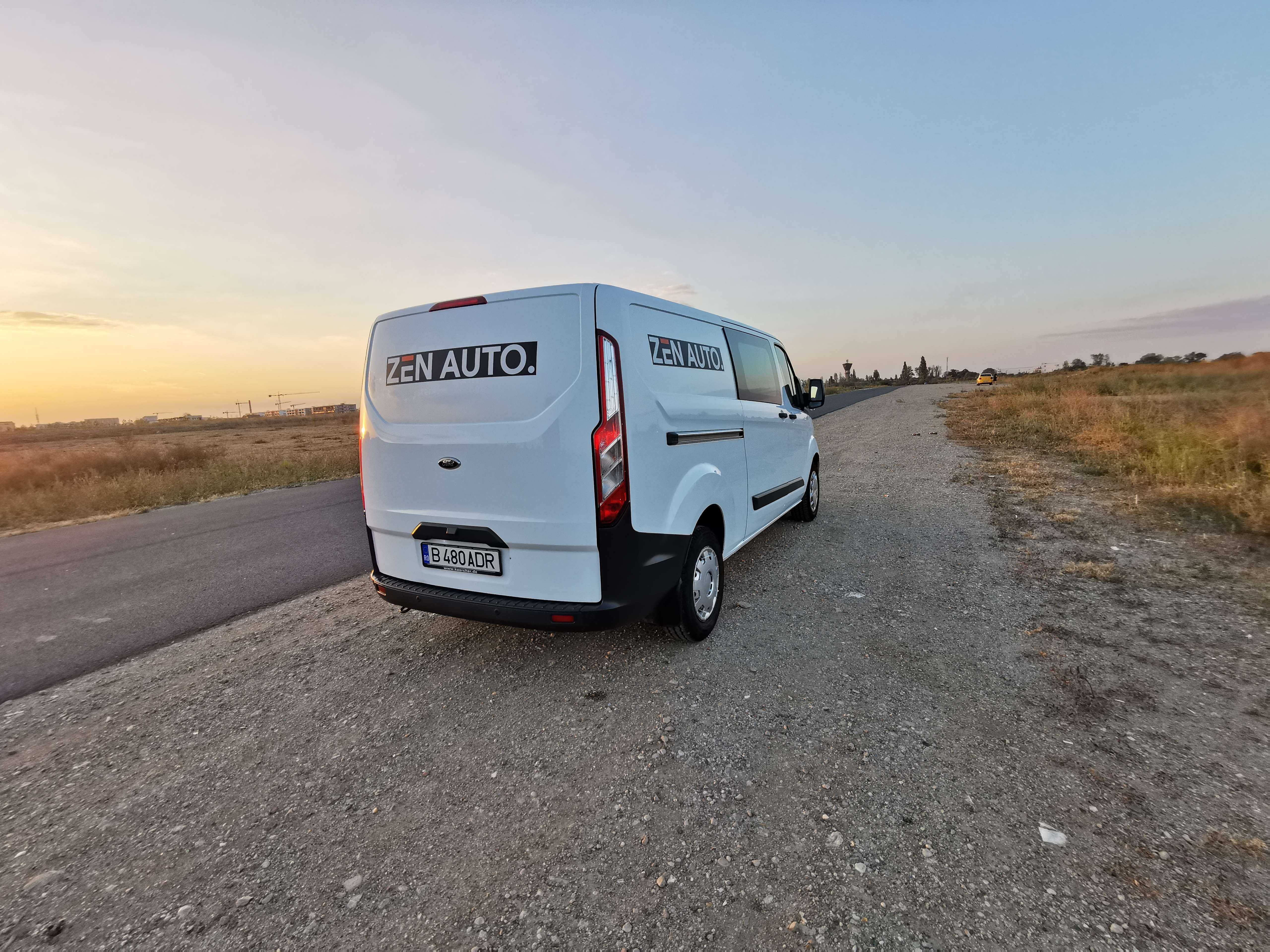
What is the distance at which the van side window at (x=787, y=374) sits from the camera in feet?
18.8

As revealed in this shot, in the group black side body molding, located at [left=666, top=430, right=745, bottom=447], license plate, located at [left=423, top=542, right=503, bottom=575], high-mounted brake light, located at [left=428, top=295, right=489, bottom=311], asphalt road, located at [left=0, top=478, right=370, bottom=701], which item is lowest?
asphalt road, located at [left=0, top=478, right=370, bottom=701]

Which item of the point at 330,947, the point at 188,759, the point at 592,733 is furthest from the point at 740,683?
the point at 188,759

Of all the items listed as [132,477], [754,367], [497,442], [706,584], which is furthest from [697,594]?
[132,477]

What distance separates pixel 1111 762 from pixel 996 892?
3.30 feet

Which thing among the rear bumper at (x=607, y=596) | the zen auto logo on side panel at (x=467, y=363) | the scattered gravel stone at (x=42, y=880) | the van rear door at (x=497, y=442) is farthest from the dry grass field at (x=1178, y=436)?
the scattered gravel stone at (x=42, y=880)

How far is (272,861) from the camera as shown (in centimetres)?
201

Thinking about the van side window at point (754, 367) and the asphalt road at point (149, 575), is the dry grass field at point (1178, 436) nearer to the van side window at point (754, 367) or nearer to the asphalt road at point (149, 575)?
the van side window at point (754, 367)

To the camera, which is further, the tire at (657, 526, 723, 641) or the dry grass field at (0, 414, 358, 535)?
the dry grass field at (0, 414, 358, 535)

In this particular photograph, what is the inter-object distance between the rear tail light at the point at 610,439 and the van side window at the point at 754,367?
5.67ft

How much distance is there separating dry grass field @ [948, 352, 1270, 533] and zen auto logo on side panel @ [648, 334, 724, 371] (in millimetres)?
5352

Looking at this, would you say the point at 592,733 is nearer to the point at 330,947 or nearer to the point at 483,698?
the point at 483,698

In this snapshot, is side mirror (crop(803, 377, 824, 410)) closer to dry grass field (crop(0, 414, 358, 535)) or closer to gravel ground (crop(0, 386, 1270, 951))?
gravel ground (crop(0, 386, 1270, 951))

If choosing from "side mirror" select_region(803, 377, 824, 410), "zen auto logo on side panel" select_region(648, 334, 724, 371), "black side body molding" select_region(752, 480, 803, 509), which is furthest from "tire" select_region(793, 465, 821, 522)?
"zen auto logo on side panel" select_region(648, 334, 724, 371)

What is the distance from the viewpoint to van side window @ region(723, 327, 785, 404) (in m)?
4.48
